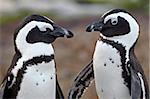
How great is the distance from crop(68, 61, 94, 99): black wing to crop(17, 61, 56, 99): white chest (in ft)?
0.58

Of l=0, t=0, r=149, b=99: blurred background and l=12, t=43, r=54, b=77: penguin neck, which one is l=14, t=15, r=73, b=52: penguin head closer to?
l=12, t=43, r=54, b=77: penguin neck

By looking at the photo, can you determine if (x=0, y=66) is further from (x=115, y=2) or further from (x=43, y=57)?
(x=115, y=2)

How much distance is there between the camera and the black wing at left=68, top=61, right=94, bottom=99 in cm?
238

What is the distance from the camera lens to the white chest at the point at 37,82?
2229mm

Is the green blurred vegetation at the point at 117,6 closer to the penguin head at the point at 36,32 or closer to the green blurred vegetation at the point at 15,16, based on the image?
the green blurred vegetation at the point at 15,16

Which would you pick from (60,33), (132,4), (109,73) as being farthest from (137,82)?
(132,4)

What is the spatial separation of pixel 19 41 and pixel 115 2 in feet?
19.1

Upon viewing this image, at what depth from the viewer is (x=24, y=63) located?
2.23 meters

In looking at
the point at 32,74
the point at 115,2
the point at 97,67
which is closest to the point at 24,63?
the point at 32,74

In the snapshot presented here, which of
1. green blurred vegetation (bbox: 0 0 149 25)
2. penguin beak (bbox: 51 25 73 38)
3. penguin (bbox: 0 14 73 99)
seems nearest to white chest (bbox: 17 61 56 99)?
penguin (bbox: 0 14 73 99)

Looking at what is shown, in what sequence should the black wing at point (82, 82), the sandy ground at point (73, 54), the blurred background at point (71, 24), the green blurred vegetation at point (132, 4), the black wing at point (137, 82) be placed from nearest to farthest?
the black wing at point (137, 82) < the black wing at point (82, 82) < the sandy ground at point (73, 54) < the blurred background at point (71, 24) < the green blurred vegetation at point (132, 4)

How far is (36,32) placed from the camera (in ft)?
7.39

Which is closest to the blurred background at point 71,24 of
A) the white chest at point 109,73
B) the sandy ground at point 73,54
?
the sandy ground at point 73,54

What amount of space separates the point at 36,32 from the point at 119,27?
32cm
